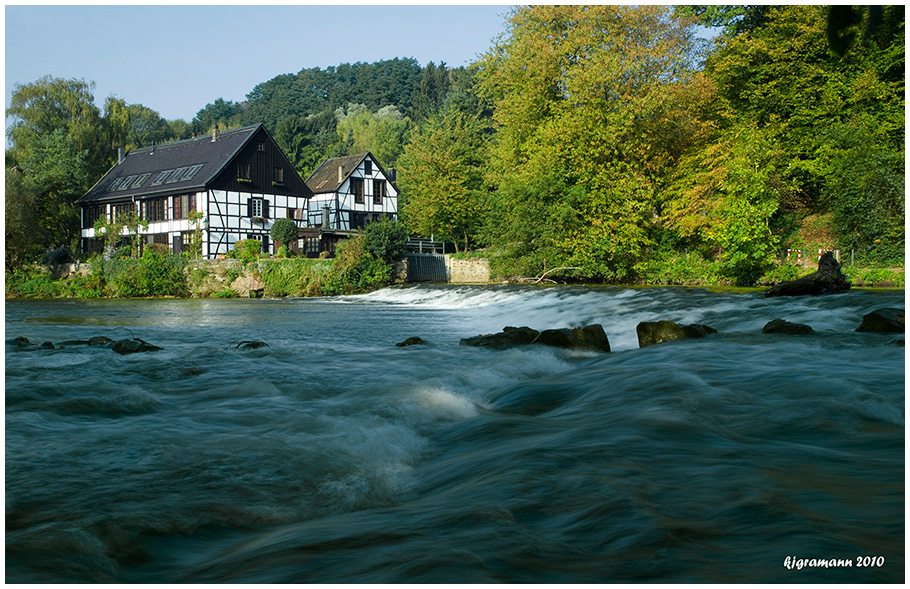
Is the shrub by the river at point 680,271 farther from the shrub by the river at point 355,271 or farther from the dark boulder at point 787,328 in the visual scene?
the dark boulder at point 787,328

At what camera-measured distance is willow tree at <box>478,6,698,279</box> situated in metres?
35.3

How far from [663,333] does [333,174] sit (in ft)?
163

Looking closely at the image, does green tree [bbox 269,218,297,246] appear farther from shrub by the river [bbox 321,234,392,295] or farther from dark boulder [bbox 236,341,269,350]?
dark boulder [bbox 236,341,269,350]

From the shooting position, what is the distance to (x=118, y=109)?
58.2 meters

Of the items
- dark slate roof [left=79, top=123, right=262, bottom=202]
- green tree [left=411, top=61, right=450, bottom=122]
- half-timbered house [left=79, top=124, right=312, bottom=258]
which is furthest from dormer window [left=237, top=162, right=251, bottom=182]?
green tree [left=411, top=61, right=450, bottom=122]

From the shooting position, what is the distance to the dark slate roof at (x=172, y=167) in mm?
48594

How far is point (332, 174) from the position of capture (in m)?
58.8

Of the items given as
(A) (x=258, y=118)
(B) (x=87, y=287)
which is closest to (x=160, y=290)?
(B) (x=87, y=287)

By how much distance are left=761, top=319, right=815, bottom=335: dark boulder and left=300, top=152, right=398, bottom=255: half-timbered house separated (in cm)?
4530

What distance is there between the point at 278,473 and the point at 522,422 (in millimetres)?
2294

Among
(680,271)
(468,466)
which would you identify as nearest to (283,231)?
(680,271)

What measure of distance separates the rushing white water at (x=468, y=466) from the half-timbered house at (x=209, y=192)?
3845 centimetres

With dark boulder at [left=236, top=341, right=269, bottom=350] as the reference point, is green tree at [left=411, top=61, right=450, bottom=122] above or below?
above

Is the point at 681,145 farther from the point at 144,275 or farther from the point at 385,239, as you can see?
the point at 144,275
